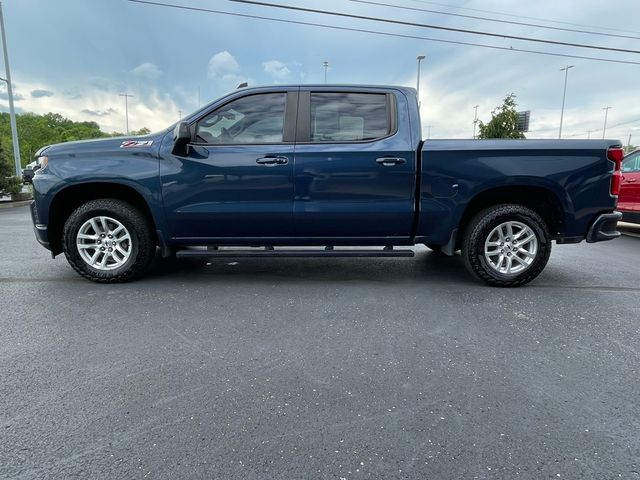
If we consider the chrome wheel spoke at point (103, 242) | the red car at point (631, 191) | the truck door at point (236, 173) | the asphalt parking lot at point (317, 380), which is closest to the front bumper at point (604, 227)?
the asphalt parking lot at point (317, 380)

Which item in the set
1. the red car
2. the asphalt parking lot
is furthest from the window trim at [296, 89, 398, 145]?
the red car

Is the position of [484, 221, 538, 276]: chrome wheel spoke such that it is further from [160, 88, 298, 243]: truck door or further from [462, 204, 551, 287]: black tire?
[160, 88, 298, 243]: truck door

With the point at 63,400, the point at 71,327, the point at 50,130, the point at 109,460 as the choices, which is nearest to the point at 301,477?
the point at 109,460

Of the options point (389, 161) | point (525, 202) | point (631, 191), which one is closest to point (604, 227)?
point (525, 202)

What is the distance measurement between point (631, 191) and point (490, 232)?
5.54 m

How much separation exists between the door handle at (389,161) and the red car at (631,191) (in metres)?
6.14

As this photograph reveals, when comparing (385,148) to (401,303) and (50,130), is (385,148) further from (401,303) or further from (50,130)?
(50,130)

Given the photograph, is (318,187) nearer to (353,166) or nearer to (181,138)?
(353,166)

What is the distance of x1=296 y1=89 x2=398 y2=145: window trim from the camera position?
395 cm

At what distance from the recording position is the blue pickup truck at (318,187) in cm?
389

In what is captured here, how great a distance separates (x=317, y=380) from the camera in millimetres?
2322

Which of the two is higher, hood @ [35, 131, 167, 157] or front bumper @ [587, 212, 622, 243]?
hood @ [35, 131, 167, 157]

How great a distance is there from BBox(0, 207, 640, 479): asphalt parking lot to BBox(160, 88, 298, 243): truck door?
0.67 m

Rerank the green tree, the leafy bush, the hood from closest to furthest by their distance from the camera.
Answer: the hood, the leafy bush, the green tree
